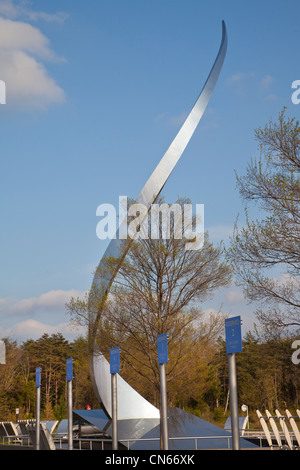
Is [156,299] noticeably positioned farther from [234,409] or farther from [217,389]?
[217,389]

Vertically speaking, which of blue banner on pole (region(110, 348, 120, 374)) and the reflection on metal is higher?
blue banner on pole (region(110, 348, 120, 374))

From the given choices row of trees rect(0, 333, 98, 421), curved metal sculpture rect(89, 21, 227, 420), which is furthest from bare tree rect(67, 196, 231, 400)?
row of trees rect(0, 333, 98, 421)

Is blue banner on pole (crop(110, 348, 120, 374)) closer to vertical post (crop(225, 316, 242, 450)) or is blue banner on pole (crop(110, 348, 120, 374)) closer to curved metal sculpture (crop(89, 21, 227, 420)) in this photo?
vertical post (crop(225, 316, 242, 450))

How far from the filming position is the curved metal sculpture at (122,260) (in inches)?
572

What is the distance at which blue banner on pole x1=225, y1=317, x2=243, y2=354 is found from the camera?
5.86 m

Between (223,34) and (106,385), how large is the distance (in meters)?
10.0

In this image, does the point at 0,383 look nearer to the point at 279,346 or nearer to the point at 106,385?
the point at 106,385

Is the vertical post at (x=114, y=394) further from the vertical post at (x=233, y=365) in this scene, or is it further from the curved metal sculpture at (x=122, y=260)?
the curved metal sculpture at (x=122, y=260)

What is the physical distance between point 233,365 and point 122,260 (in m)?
8.97

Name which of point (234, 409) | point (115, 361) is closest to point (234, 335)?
point (234, 409)

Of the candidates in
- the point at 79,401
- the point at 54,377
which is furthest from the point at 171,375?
the point at 54,377

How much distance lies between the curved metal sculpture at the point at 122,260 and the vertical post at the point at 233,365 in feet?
28.7

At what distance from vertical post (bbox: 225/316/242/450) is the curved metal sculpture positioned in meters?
8.75

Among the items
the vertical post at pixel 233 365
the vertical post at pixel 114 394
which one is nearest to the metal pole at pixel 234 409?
the vertical post at pixel 233 365
